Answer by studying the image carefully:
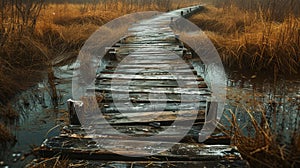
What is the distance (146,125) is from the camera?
2.74m

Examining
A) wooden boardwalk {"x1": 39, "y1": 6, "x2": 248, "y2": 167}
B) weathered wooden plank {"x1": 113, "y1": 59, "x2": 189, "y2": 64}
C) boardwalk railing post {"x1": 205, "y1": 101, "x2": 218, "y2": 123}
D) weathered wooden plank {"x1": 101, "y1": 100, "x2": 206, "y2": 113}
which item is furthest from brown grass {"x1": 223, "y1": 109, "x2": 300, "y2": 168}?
weathered wooden plank {"x1": 113, "y1": 59, "x2": 189, "y2": 64}

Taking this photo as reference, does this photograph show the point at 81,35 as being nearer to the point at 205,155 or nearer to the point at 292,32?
the point at 292,32

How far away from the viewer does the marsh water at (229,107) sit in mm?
2756

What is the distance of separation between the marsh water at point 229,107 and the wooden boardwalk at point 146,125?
17.6 inches

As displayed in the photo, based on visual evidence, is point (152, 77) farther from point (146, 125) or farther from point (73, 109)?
point (73, 109)

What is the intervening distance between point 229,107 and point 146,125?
1334 mm

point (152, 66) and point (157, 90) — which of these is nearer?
point (157, 90)

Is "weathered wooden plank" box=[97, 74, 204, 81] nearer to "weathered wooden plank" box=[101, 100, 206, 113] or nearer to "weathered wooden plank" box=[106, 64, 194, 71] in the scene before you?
"weathered wooden plank" box=[106, 64, 194, 71]

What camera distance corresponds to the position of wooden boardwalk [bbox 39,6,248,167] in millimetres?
2141

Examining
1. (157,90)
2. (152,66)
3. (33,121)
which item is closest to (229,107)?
(157,90)

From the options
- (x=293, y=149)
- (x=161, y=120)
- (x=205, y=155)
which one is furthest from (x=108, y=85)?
(x=293, y=149)

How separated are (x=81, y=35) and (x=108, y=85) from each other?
11.0 ft

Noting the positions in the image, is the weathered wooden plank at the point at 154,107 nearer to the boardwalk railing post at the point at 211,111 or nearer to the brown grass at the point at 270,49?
the boardwalk railing post at the point at 211,111

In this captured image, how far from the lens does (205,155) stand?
217cm
